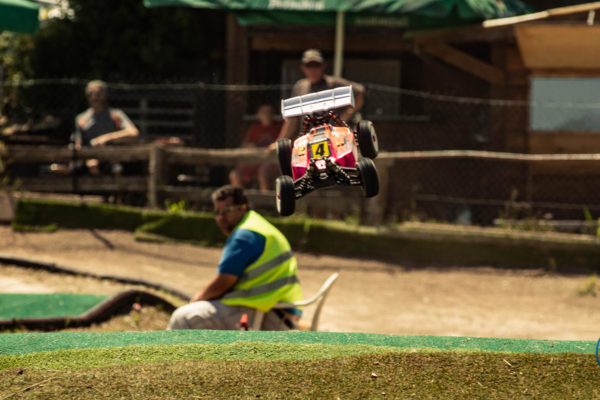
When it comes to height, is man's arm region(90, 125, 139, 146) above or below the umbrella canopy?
below

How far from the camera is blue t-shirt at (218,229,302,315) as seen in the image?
19.0 feet

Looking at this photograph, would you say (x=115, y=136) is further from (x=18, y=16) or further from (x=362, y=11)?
(x=362, y=11)

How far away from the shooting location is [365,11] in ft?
35.4

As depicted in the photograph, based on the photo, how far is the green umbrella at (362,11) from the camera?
34.6ft

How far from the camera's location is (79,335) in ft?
14.4

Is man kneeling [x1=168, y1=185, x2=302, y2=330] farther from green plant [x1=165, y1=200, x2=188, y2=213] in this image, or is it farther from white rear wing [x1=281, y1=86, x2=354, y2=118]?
green plant [x1=165, y1=200, x2=188, y2=213]

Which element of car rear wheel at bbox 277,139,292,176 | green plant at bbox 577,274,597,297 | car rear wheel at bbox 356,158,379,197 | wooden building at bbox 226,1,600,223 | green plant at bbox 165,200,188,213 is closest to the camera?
car rear wheel at bbox 356,158,379,197

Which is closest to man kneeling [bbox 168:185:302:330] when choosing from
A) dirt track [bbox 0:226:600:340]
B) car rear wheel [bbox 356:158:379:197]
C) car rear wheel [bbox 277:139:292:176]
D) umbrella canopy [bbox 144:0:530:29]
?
dirt track [bbox 0:226:600:340]

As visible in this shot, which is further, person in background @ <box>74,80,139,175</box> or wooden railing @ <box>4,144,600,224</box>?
person in background @ <box>74,80,139,175</box>

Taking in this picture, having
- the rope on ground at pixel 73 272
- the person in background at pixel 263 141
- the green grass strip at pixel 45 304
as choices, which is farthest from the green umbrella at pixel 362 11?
the green grass strip at pixel 45 304

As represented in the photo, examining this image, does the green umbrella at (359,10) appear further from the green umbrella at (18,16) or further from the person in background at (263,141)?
the green umbrella at (18,16)

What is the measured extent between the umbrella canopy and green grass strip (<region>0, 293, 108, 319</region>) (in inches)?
196

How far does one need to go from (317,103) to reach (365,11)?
8.63m

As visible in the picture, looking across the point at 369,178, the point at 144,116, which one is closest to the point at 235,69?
the point at 144,116
